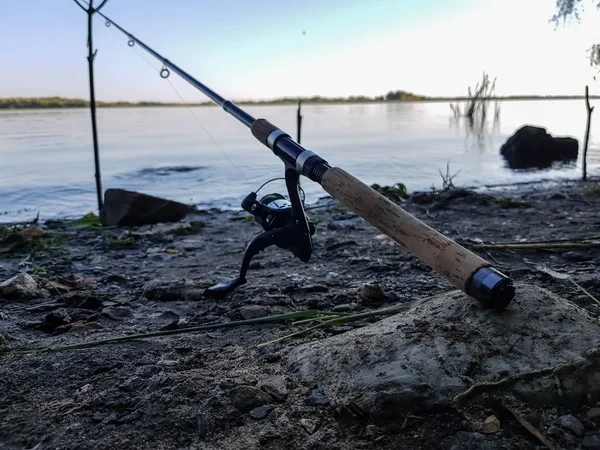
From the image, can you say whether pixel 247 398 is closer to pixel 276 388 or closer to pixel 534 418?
pixel 276 388

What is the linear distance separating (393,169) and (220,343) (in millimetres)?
15377

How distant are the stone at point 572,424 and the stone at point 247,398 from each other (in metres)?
1.02

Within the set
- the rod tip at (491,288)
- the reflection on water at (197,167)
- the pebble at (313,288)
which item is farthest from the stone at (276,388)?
the reflection on water at (197,167)

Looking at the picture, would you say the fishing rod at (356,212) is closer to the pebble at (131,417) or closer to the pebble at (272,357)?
the pebble at (272,357)

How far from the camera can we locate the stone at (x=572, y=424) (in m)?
1.70

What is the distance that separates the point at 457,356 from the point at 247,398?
2.63ft

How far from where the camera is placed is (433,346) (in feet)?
6.84

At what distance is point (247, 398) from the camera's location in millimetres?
2092

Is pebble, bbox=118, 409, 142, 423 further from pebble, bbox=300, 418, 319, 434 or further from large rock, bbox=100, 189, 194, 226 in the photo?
large rock, bbox=100, 189, 194, 226

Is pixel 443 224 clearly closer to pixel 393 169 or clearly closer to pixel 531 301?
pixel 531 301

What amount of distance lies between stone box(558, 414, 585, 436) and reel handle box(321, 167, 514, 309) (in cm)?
46

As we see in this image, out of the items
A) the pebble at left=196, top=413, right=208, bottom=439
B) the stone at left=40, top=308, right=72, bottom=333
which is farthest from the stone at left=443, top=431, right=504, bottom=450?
the stone at left=40, top=308, right=72, bottom=333

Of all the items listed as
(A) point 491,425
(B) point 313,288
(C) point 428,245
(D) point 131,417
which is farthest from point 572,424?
(B) point 313,288

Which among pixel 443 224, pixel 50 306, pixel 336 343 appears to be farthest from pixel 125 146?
pixel 336 343
